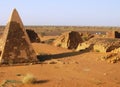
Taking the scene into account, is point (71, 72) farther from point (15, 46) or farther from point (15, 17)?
point (15, 17)

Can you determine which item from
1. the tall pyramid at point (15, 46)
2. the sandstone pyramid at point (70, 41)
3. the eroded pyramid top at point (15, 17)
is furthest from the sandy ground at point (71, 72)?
the sandstone pyramid at point (70, 41)

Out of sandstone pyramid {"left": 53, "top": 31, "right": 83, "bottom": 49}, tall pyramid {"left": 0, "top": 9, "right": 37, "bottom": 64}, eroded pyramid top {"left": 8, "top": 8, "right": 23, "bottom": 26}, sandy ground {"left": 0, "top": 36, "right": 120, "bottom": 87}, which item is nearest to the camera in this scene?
sandy ground {"left": 0, "top": 36, "right": 120, "bottom": 87}

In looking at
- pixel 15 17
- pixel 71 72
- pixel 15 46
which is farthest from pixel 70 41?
pixel 71 72

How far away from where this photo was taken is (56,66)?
58.9 ft

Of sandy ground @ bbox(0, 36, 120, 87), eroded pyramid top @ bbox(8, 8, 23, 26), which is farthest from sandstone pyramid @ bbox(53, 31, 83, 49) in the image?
eroded pyramid top @ bbox(8, 8, 23, 26)

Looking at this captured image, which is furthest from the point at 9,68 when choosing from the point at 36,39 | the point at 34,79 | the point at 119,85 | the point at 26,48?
the point at 36,39

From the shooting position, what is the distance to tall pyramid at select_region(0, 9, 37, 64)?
742 inches

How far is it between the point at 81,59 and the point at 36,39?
498 inches

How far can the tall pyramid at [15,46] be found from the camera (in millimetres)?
18859

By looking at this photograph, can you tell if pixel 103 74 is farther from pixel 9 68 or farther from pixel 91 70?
pixel 9 68

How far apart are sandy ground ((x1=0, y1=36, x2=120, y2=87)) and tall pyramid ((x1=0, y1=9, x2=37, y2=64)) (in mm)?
788

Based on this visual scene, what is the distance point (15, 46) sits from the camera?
19016mm

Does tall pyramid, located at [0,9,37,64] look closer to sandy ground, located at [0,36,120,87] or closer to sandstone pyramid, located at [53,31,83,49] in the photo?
sandy ground, located at [0,36,120,87]

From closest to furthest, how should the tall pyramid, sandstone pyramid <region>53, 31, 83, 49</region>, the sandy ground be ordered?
the sandy ground, the tall pyramid, sandstone pyramid <region>53, 31, 83, 49</region>
